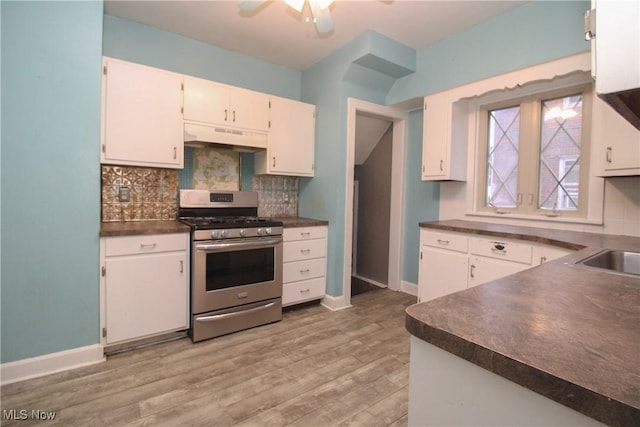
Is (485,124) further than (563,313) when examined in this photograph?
Yes

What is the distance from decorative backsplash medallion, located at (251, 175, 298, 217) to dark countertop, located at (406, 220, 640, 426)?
2.74 m

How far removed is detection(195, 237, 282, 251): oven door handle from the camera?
237cm

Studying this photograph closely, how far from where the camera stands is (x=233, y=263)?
254 centimetres

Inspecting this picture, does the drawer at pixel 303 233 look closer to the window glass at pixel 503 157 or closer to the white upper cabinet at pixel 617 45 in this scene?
the window glass at pixel 503 157

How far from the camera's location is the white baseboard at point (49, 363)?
184 cm

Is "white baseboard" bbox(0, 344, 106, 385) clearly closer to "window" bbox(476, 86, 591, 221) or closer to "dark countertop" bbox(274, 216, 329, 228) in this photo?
"dark countertop" bbox(274, 216, 329, 228)

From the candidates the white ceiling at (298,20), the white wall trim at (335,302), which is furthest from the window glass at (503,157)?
the white wall trim at (335,302)

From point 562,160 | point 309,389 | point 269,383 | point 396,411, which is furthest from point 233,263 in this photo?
point 562,160

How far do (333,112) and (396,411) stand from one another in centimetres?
256

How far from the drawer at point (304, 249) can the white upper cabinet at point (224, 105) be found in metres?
1.16

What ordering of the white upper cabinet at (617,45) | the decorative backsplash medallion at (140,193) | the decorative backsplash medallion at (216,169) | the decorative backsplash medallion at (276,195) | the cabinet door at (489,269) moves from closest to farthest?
1. the white upper cabinet at (617,45)
2. the cabinet door at (489,269)
3. the decorative backsplash medallion at (140,193)
4. the decorative backsplash medallion at (216,169)
5. the decorative backsplash medallion at (276,195)

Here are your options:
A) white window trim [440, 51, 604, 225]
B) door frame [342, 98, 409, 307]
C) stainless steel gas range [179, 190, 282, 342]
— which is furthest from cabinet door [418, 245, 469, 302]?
stainless steel gas range [179, 190, 282, 342]

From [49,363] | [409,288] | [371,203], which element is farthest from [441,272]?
[49,363]

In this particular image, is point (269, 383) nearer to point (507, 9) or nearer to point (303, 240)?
point (303, 240)
